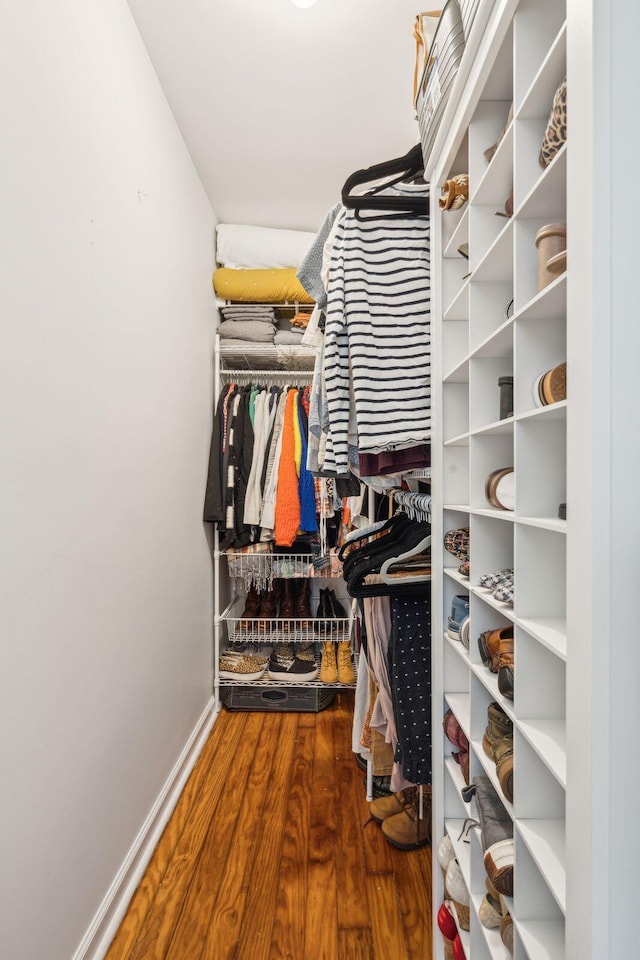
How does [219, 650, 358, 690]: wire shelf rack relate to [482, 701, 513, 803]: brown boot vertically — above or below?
below

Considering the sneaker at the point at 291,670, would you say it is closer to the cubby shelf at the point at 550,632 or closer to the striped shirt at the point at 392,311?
the striped shirt at the point at 392,311

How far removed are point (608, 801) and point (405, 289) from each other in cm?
109

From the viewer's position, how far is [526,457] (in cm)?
69

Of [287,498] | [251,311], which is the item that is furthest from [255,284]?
[287,498]

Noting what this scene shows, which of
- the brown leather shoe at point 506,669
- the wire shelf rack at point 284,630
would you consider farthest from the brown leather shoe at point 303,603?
the brown leather shoe at point 506,669

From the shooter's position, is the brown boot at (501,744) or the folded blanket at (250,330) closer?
the brown boot at (501,744)

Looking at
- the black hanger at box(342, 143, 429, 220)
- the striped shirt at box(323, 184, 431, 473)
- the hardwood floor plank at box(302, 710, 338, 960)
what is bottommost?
the hardwood floor plank at box(302, 710, 338, 960)

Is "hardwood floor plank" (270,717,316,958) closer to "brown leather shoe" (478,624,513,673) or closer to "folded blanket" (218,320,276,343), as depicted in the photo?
"brown leather shoe" (478,624,513,673)

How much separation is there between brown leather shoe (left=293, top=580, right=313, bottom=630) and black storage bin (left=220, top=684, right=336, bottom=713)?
0.34 metres

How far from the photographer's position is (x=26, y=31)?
0.94m

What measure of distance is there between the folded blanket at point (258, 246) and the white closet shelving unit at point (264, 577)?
17.0 inches

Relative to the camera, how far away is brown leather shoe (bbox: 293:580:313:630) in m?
2.62


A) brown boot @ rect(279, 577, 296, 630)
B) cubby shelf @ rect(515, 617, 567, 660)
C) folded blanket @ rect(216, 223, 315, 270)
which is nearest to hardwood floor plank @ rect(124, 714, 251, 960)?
brown boot @ rect(279, 577, 296, 630)

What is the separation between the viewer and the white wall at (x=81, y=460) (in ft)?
2.97
